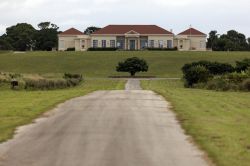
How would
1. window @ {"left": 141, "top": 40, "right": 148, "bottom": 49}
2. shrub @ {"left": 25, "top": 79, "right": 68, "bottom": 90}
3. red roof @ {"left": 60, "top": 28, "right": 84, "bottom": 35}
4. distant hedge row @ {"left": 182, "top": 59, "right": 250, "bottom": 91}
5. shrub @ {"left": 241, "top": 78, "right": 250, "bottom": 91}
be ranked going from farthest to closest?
red roof @ {"left": 60, "top": 28, "right": 84, "bottom": 35} < window @ {"left": 141, "top": 40, "right": 148, "bottom": 49} < shrub @ {"left": 25, "top": 79, "right": 68, "bottom": 90} < distant hedge row @ {"left": 182, "top": 59, "right": 250, "bottom": 91} < shrub @ {"left": 241, "top": 78, "right": 250, "bottom": 91}

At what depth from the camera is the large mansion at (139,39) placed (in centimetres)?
14288

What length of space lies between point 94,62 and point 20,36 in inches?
2913

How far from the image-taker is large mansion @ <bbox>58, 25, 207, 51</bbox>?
469ft

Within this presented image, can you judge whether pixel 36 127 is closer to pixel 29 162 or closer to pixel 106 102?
pixel 29 162

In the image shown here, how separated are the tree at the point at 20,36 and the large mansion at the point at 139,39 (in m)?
28.0

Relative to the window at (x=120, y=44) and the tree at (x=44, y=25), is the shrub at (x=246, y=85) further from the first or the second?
the tree at (x=44, y=25)

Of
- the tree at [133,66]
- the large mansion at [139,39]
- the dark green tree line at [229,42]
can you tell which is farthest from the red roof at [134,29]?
the tree at [133,66]

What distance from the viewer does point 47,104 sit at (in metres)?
25.1

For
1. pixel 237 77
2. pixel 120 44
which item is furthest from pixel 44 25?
pixel 237 77

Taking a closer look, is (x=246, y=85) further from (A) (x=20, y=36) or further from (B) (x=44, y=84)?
(A) (x=20, y=36)

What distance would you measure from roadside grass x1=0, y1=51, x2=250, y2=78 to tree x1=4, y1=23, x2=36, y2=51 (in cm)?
5548

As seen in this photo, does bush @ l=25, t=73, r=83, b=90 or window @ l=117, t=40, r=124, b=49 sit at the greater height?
window @ l=117, t=40, r=124, b=49

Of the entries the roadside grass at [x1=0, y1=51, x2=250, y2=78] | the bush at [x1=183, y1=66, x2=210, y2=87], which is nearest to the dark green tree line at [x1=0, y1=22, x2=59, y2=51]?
the roadside grass at [x1=0, y1=51, x2=250, y2=78]

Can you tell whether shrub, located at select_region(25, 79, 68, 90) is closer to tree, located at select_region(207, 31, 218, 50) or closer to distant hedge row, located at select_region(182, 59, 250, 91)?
distant hedge row, located at select_region(182, 59, 250, 91)
